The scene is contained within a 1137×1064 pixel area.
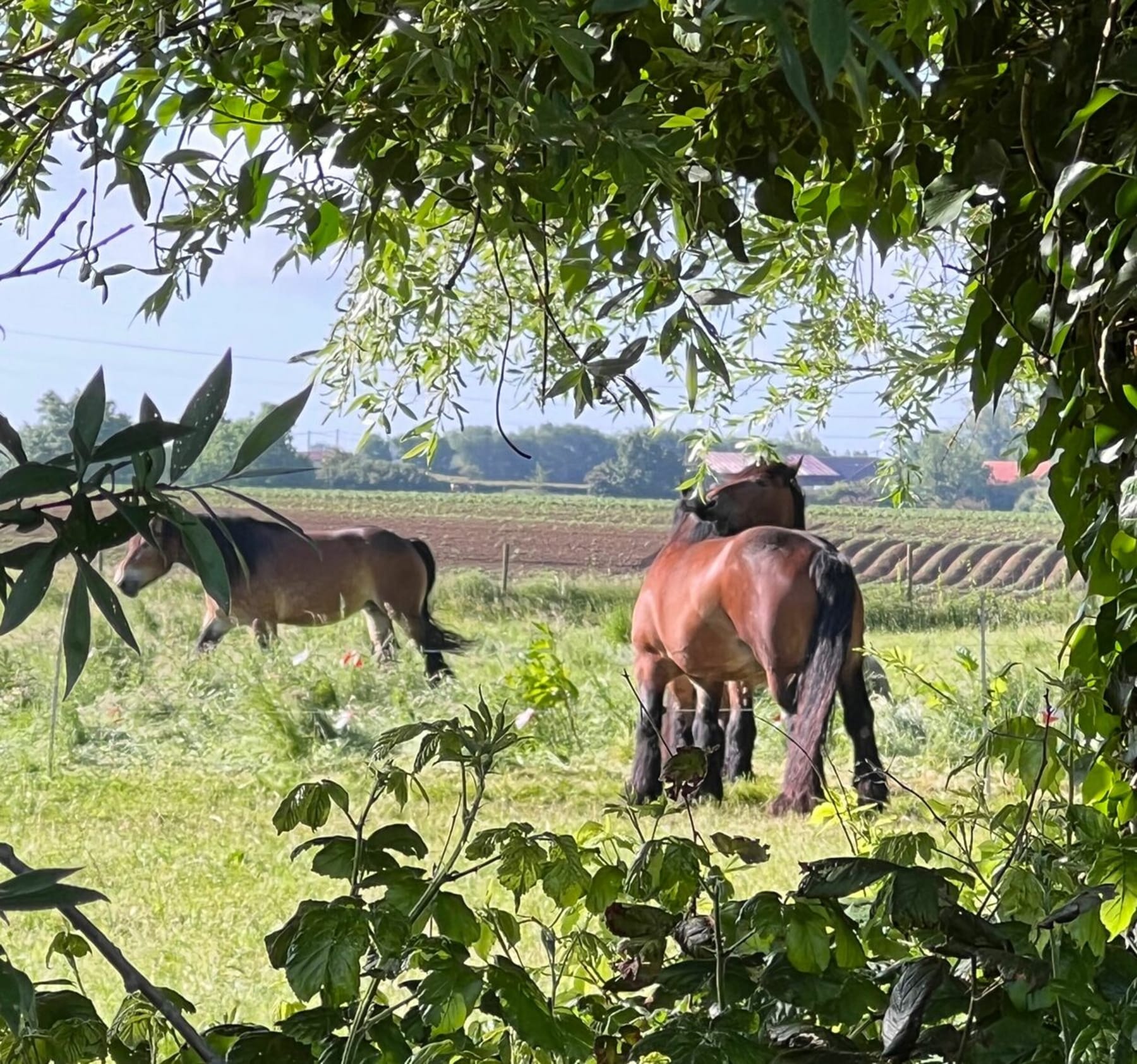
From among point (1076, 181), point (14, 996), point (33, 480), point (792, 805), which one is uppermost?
point (1076, 181)

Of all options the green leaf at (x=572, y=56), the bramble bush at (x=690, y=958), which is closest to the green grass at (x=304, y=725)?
the bramble bush at (x=690, y=958)

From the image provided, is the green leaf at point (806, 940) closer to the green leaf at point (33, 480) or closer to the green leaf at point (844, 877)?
the green leaf at point (844, 877)

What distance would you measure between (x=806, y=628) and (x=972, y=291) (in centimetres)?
190

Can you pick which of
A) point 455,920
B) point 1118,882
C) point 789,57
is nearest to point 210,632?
point 455,920

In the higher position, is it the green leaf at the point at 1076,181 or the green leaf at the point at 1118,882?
the green leaf at the point at 1076,181

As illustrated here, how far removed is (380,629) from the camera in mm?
2975

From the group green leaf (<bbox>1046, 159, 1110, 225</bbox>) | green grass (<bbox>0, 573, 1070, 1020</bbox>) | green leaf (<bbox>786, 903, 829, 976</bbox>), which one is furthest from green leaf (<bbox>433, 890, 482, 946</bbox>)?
green grass (<bbox>0, 573, 1070, 1020</bbox>)

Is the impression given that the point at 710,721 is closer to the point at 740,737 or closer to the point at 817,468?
the point at 740,737

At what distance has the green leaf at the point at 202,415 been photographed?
30cm

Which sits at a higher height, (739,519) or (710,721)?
(739,519)

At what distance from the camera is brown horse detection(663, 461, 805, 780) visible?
259cm

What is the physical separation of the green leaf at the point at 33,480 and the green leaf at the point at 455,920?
0.26 metres

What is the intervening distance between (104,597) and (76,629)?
16mm

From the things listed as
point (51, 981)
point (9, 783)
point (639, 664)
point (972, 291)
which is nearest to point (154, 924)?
point (9, 783)
